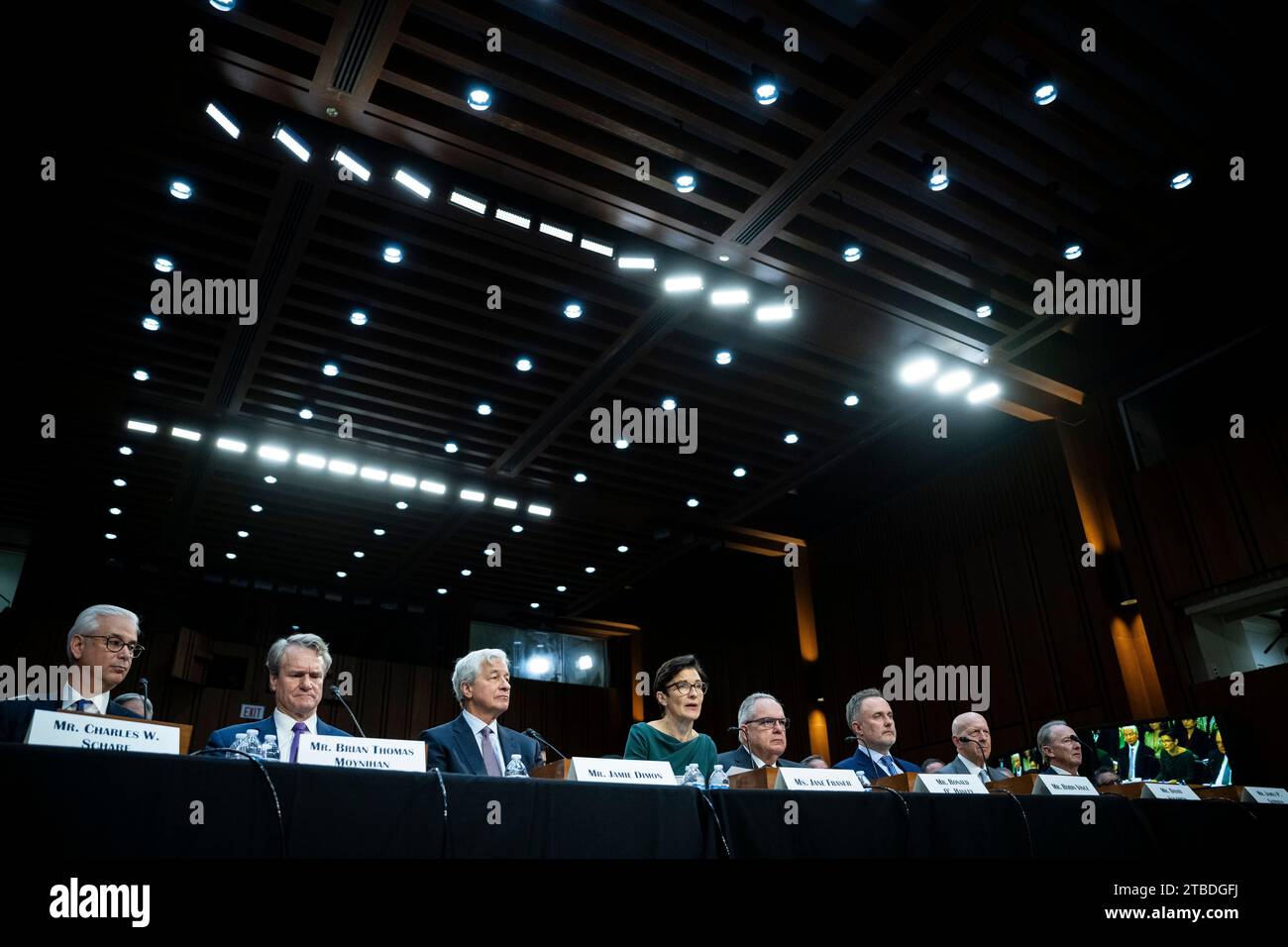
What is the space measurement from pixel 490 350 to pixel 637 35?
325 centimetres

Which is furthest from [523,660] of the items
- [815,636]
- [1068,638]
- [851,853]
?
[851,853]

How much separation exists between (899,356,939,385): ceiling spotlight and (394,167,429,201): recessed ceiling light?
4483 mm

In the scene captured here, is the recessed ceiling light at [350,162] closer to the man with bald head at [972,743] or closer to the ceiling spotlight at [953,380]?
the man with bald head at [972,743]

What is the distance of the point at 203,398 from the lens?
7996mm

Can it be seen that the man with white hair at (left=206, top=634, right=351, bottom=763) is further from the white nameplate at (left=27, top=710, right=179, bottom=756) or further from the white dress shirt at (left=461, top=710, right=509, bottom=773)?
the white nameplate at (left=27, top=710, right=179, bottom=756)

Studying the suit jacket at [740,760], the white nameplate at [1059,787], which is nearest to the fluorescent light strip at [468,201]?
the suit jacket at [740,760]

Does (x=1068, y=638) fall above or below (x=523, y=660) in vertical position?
below

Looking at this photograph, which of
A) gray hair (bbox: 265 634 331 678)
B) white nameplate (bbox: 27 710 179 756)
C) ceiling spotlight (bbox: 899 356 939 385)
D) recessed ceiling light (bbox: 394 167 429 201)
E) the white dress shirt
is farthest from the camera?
ceiling spotlight (bbox: 899 356 939 385)

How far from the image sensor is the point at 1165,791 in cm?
296

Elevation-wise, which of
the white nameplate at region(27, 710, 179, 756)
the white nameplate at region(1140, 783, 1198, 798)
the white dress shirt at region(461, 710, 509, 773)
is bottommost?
the white nameplate at region(1140, 783, 1198, 798)

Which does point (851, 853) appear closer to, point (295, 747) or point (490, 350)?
point (295, 747)

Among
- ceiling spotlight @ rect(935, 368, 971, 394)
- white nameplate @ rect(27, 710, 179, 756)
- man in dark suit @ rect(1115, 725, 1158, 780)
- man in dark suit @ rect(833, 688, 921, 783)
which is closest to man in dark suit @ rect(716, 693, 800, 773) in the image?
man in dark suit @ rect(833, 688, 921, 783)

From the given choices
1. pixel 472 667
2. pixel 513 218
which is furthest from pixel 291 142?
pixel 472 667

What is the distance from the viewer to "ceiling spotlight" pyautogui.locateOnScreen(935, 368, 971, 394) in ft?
25.8
